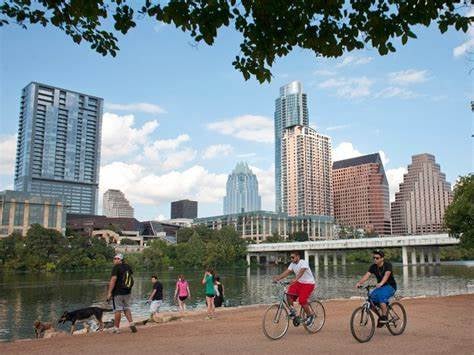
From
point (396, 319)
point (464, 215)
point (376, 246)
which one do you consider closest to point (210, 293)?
point (396, 319)

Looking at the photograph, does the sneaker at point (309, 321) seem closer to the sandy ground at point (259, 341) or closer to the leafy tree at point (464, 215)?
the sandy ground at point (259, 341)

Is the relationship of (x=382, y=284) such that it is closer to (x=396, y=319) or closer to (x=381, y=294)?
(x=381, y=294)

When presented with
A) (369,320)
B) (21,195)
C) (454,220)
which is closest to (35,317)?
(369,320)

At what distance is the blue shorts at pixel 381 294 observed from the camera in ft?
37.2

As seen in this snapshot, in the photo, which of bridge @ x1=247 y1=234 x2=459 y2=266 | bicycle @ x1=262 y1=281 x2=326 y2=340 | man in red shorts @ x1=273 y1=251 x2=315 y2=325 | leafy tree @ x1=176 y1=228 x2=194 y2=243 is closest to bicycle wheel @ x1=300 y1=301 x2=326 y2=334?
bicycle @ x1=262 y1=281 x2=326 y2=340

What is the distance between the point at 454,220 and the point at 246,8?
33034 mm

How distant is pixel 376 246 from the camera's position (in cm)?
11488

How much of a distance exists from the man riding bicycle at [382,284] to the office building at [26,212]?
5499 inches

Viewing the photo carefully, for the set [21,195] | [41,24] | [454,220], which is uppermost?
[21,195]

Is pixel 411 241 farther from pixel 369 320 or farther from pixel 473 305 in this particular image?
pixel 369 320

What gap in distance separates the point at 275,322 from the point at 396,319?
3.10m

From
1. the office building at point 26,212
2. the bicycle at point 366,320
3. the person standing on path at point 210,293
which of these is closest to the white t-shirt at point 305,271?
the bicycle at point 366,320

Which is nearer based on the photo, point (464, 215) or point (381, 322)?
point (381, 322)

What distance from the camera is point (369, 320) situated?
11094mm
